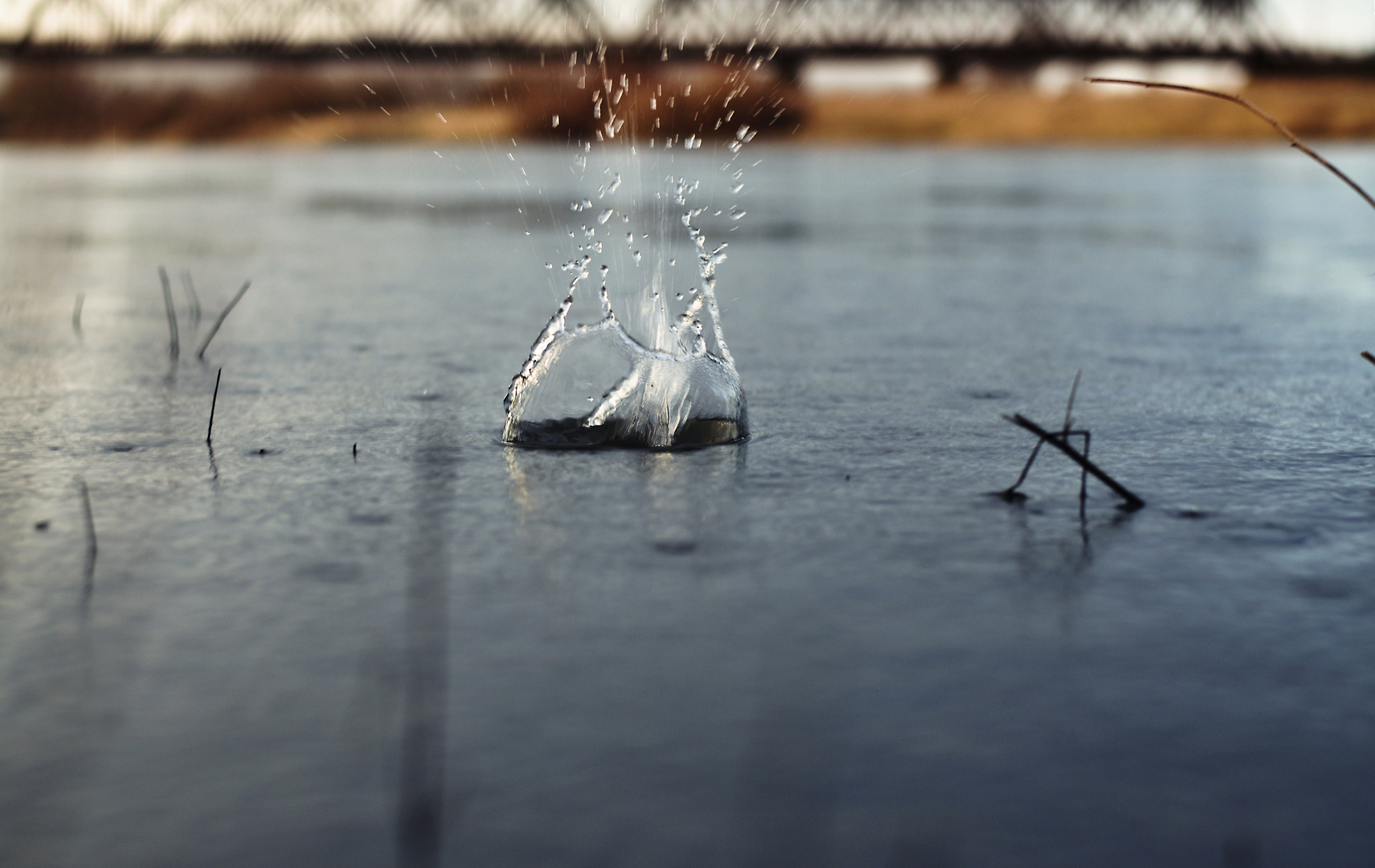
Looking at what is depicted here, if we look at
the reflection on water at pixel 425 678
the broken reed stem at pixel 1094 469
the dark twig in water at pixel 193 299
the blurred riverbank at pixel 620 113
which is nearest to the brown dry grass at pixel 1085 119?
the blurred riverbank at pixel 620 113

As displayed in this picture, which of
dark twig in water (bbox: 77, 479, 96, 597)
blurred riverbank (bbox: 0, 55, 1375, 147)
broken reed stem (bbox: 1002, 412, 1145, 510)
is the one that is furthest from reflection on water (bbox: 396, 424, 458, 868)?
blurred riverbank (bbox: 0, 55, 1375, 147)

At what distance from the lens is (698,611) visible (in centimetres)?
251

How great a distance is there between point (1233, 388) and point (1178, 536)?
1992 mm

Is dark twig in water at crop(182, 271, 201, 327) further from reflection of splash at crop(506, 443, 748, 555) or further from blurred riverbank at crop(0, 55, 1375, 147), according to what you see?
blurred riverbank at crop(0, 55, 1375, 147)

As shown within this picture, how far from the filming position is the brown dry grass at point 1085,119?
98.5 ft

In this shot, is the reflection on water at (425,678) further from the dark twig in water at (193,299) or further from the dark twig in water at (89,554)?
the dark twig in water at (193,299)

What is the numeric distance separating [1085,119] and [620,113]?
10.8 m

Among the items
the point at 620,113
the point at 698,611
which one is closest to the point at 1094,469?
the point at 698,611

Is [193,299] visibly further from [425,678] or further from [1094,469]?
[425,678]

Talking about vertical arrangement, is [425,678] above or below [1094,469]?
below

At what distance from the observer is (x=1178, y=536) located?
3.00 meters

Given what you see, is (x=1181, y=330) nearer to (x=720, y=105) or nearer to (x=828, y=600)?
(x=828, y=600)

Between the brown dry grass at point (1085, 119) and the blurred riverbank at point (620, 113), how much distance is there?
0.13 ft

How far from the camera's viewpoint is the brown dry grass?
30.0 m
